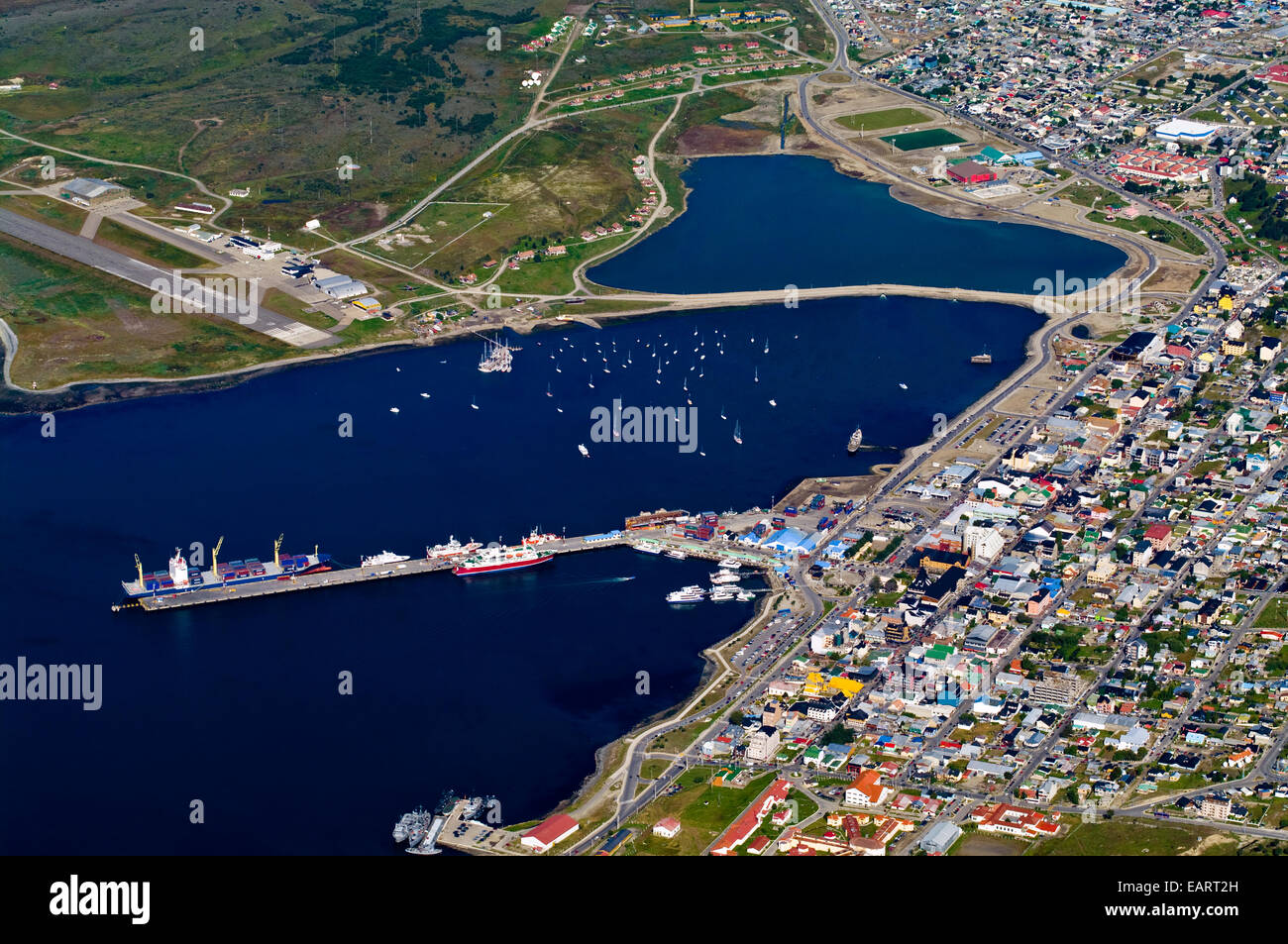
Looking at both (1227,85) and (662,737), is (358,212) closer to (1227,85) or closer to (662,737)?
(662,737)

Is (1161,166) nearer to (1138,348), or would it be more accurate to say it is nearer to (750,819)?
(1138,348)

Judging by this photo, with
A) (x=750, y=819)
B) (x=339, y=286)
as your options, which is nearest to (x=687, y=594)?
(x=750, y=819)

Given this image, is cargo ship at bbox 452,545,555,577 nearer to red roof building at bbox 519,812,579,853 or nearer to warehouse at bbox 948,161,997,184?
red roof building at bbox 519,812,579,853

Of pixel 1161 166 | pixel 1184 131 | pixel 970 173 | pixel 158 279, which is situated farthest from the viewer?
pixel 1184 131

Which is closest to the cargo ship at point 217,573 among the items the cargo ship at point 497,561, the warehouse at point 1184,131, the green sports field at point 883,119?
the cargo ship at point 497,561

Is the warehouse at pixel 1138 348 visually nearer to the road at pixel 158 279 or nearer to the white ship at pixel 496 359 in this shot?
the white ship at pixel 496 359

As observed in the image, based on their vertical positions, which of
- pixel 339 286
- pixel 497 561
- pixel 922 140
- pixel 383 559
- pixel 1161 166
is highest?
pixel 1161 166

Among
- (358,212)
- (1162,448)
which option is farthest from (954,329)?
(358,212)

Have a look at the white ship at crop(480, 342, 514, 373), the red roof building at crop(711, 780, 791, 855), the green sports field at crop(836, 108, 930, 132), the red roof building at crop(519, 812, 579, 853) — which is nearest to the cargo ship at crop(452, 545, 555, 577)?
the red roof building at crop(519, 812, 579, 853)
